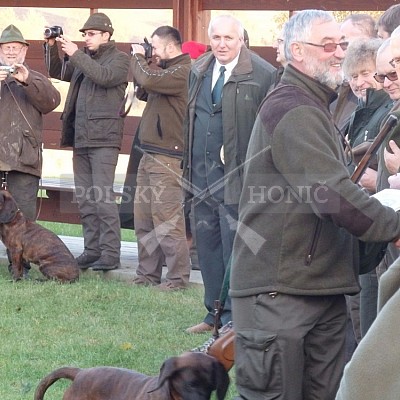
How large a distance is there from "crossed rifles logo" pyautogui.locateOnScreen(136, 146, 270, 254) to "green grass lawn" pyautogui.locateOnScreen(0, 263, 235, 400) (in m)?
0.47

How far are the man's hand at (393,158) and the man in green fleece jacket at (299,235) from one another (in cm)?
24

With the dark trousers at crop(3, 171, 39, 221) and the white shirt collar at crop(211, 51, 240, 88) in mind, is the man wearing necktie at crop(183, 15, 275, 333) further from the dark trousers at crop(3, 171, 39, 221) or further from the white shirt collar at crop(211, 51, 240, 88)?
the dark trousers at crop(3, 171, 39, 221)

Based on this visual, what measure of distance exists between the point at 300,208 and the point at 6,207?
5.82m

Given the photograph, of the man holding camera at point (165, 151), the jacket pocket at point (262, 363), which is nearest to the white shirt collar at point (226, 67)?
the man holding camera at point (165, 151)

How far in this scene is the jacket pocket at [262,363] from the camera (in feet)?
12.9

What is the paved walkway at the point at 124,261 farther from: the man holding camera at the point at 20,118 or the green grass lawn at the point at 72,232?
the man holding camera at the point at 20,118

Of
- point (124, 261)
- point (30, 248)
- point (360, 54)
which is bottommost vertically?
point (124, 261)

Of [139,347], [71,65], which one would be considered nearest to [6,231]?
[71,65]

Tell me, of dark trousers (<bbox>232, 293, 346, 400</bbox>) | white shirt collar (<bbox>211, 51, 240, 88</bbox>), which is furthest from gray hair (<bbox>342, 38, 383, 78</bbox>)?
dark trousers (<bbox>232, 293, 346, 400</bbox>)

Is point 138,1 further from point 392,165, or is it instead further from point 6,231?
point 392,165

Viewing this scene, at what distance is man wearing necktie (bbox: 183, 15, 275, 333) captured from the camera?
6.97 meters

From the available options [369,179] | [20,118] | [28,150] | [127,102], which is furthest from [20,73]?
[369,179]

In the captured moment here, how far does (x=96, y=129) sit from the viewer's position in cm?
939

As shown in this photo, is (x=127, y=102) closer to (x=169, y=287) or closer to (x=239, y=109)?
(x=169, y=287)
